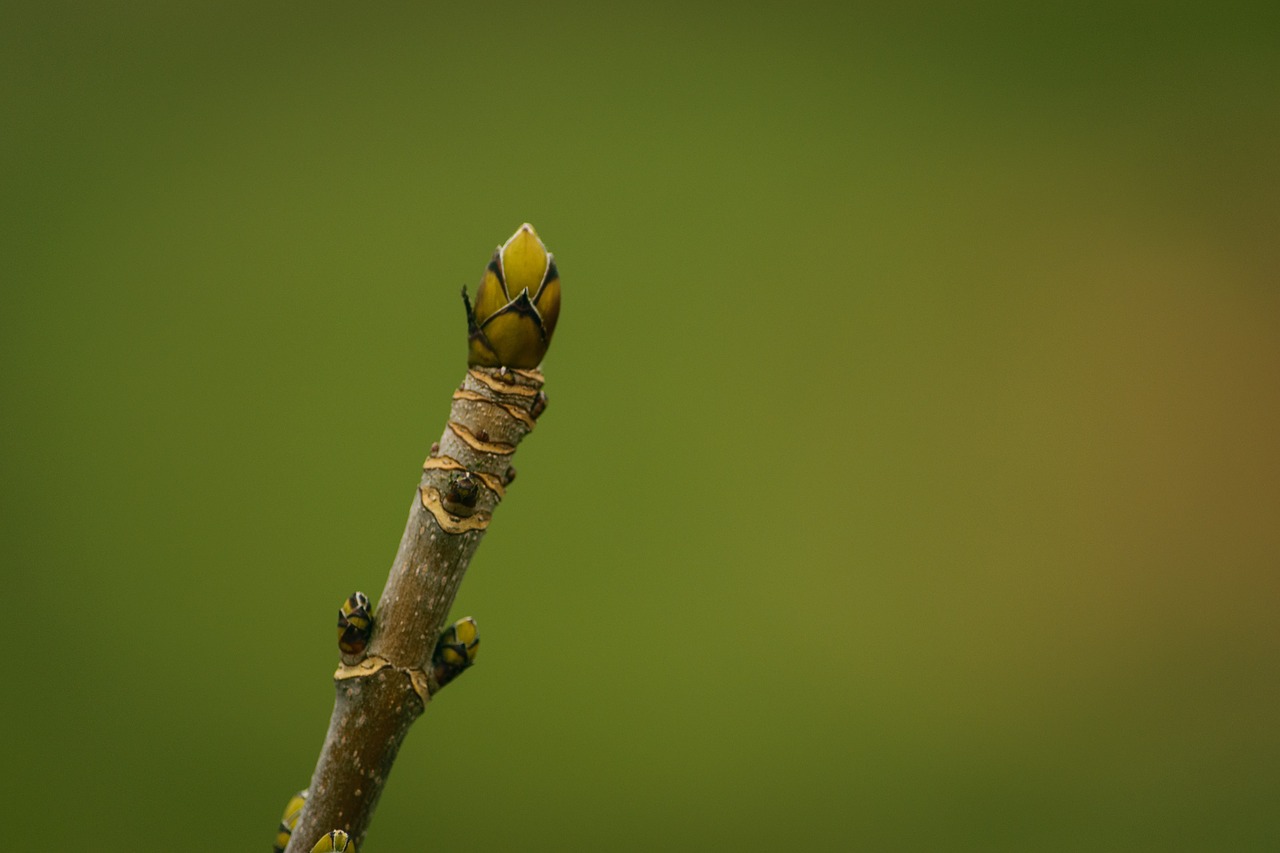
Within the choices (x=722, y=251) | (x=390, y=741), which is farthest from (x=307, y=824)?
(x=722, y=251)

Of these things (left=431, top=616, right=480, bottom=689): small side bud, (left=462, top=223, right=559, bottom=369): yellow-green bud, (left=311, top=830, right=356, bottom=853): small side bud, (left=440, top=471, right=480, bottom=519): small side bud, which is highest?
(left=462, top=223, right=559, bottom=369): yellow-green bud

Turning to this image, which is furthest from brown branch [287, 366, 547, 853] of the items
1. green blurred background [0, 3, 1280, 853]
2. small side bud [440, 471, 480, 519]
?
green blurred background [0, 3, 1280, 853]

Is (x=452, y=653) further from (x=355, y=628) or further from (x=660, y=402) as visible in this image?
(x=660, y=402)

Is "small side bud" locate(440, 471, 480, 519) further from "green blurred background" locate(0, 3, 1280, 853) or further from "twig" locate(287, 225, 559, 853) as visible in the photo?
"green blurred background" locate(0, 3, 1280, 853)

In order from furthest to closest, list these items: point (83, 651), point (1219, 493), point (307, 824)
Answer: point (1219, 493) → point (83, 651) → point (307, 824)

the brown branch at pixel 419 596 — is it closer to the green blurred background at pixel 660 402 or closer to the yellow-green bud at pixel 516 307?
the yellow-green bud at pixel 516 307

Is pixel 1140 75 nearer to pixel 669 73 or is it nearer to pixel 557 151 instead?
pixel 669 73
